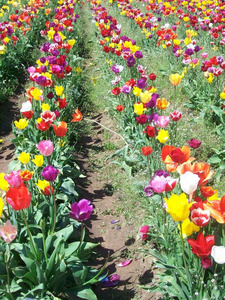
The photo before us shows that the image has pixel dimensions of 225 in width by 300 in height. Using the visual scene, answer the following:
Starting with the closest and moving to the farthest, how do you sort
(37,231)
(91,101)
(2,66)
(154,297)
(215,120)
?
(154,297) → (37,231) → (215,120) → (91,101) → (2,66)

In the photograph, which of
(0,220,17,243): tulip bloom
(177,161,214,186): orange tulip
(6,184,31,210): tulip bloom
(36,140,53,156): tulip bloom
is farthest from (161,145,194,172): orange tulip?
(0,220,17,243): tulip bloom

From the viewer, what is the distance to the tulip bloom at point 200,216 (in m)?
1.69

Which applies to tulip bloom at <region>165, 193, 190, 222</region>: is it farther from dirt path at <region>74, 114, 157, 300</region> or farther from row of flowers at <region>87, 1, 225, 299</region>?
dirt path at <region>74, 114, 157, 300</region>

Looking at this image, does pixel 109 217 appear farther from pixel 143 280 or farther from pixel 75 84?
pixel 75 84

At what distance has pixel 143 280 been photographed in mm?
2557

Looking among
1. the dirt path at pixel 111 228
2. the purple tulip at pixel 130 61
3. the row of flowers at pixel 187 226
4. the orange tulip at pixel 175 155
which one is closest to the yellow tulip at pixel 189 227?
the row of flowers at pixel 187 226

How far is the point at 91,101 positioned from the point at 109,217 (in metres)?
2.80

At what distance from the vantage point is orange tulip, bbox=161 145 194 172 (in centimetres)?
207

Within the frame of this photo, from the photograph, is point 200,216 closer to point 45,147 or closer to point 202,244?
point 202,244

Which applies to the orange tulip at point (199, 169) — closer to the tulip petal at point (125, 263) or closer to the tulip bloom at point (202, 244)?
the tulip bloom at point (202, 244)

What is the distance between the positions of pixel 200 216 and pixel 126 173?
6.81 feet

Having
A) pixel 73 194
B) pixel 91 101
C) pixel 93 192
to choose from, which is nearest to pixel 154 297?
pixel 73 194

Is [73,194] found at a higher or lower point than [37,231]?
lower

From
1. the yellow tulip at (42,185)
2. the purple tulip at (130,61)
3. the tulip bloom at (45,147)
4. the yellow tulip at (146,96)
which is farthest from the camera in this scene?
the purple tulip at (130,61)
